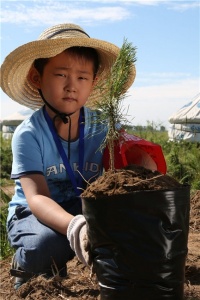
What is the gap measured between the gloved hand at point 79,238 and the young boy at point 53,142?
34 cm

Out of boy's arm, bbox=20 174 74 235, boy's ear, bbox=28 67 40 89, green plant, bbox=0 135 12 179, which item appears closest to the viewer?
boy's arm, bbox=20 174 74 235

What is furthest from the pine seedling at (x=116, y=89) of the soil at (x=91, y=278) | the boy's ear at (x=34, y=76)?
the boy's ear at (x=34, y=76)

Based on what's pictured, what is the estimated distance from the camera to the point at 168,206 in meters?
1.69

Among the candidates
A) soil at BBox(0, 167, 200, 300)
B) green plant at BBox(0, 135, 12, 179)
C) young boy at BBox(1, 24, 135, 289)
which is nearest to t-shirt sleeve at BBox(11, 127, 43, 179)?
young boy at BBox(1, 24, 135, 289)

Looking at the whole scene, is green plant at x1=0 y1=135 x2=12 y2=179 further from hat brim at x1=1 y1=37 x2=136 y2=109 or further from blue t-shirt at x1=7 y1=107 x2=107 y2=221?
blue t-shirt at x1=7 y1=107 x2=107 y2=221

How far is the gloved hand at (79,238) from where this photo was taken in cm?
185

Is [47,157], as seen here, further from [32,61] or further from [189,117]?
[189,117]

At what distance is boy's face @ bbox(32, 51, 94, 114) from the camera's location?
2.53 m

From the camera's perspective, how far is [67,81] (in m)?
2.52

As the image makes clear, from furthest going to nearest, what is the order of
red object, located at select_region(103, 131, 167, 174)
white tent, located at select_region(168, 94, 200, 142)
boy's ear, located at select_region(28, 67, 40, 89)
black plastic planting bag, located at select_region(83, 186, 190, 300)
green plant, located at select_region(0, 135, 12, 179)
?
white tent, located at select_region(168, 94, 200, 142)
green plant, located at select_region(0, 135, 12, 179)
boy's ear, located at select_region(28, 67, 40, 89)
red object, located at select_region(103, 131, 167, 174)
black plastic planting bag, located at select_region(83, 186, 190, 300)

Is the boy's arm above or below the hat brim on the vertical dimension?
below

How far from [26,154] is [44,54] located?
54 centimetres

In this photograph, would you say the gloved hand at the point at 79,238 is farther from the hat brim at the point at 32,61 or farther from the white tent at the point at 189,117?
the white tent at the point at 189,117

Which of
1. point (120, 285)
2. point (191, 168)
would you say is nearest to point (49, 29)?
point (120, 285)
